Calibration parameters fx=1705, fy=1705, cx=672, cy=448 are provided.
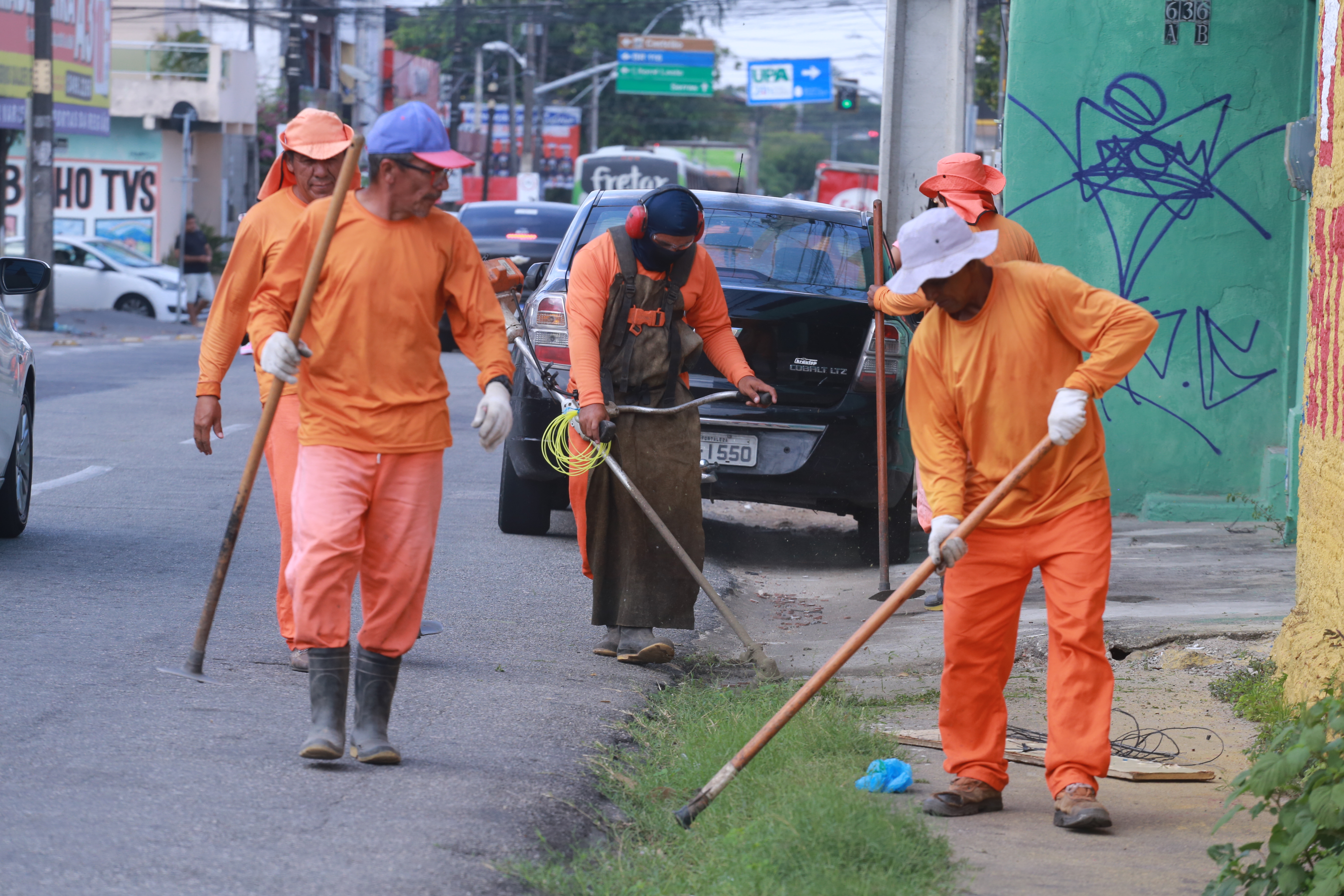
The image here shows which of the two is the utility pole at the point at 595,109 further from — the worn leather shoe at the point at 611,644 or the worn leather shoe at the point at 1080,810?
the worn leather shoe at the point at 1080,810

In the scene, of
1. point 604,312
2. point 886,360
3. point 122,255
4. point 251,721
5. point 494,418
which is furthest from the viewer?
point 122,255

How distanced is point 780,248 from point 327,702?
454cm

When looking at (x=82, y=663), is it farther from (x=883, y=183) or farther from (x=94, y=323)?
(x=94, y=323)

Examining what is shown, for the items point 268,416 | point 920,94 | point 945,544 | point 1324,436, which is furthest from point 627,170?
point 945,544

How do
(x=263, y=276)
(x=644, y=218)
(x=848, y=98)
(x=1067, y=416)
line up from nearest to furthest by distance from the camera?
(x=1067, y=416) < (x=263, y=276) < (x=644, y=218) < (x=848, y=98)

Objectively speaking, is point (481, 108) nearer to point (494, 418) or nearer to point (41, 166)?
point (41, 166)

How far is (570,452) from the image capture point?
6453mm

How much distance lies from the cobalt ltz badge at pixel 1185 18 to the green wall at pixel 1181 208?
0.03 meters

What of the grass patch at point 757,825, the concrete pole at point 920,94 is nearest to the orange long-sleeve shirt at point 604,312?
the grass patch at point 757,825

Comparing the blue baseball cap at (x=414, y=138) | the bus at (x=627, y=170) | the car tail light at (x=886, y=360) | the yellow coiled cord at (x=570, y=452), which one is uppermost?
the bus at (x=627, y=170)

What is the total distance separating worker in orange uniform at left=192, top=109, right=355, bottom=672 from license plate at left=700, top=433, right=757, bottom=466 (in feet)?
9.08

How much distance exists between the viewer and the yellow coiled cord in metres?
6.27

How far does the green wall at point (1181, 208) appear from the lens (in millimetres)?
9719

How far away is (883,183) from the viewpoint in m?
11.9
